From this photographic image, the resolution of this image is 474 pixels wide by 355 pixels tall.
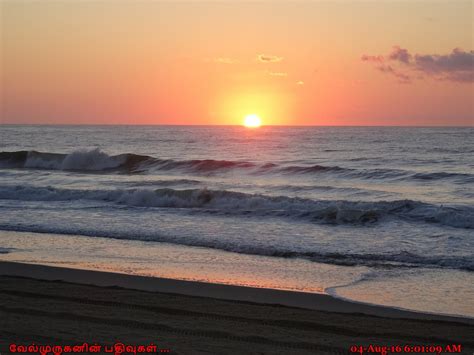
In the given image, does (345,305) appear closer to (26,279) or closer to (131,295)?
(131,295)

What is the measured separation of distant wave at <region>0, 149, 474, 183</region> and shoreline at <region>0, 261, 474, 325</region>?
19797mm

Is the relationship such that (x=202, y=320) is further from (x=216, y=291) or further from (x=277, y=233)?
(x=277, y=233)

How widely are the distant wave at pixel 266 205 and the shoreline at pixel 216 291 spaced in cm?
778

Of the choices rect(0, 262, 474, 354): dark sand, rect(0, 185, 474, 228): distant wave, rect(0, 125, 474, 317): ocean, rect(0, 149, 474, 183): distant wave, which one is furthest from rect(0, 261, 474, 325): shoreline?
rect(0, 149, 474, 183): distant wave

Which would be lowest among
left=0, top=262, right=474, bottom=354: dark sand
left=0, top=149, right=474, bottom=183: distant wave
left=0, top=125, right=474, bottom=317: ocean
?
left=0, top=262, right=474, bottom=354: dark sand

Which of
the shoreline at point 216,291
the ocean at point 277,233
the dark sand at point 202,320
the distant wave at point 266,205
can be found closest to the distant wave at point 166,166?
the ocean at point 277,233

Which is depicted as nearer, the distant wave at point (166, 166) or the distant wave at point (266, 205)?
the distant wave at point (266, 205)

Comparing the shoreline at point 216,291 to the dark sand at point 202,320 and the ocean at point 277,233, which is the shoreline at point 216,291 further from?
the ocean at point 277,233

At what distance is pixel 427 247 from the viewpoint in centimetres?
1192

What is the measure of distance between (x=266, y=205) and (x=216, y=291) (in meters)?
10.5

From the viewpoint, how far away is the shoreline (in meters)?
7.18

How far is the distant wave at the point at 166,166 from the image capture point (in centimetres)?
2803

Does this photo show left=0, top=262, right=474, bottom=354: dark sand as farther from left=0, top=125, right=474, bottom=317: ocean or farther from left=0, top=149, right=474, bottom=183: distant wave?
left=0, top=149, right=474, bottom=183: distant wave

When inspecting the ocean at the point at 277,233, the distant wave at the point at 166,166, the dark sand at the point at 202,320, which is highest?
the distant wave at the point at 166,166
